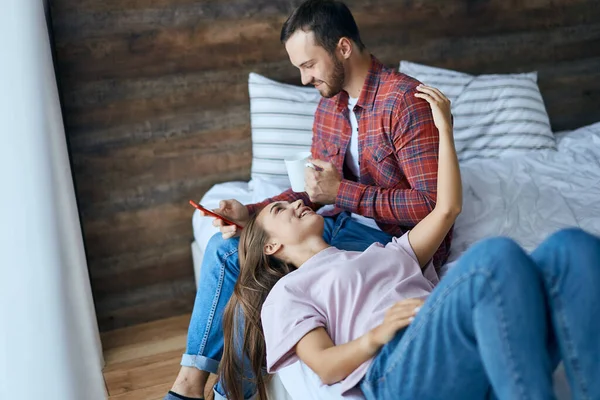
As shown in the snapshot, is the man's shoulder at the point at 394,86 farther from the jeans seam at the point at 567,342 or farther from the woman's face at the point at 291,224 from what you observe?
the jeans seam at the point at 567,342

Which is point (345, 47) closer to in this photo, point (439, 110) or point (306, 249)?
point (439, 110)

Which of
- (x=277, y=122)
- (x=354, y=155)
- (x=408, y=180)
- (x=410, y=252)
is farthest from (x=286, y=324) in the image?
(x=277, y=122)

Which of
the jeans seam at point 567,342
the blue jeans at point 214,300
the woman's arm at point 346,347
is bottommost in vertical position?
the blue jeans at point 214,300

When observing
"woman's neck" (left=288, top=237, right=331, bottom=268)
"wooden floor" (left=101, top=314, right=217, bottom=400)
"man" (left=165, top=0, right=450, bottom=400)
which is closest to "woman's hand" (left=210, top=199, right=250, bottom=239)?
"man" (left=165, top=0, right=450, bottom=400)

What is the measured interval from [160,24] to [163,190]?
1.97ft

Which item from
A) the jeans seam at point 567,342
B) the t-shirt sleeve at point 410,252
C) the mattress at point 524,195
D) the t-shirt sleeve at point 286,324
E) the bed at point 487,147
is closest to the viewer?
the jeans seam at point 567,342

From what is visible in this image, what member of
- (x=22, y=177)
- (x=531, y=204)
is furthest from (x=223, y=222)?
(x=531, y=204)

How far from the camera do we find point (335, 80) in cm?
192

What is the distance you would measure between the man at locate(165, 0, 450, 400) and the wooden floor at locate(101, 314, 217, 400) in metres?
0.45

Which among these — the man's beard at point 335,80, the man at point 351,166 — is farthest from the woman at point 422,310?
the man's beard at point 335,80

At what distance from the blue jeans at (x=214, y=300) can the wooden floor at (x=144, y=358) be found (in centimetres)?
43

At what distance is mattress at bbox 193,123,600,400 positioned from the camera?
2.03 meters

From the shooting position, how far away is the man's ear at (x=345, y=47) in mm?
1903

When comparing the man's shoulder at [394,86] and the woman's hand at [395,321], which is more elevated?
the man's shoulder at [394,86]
